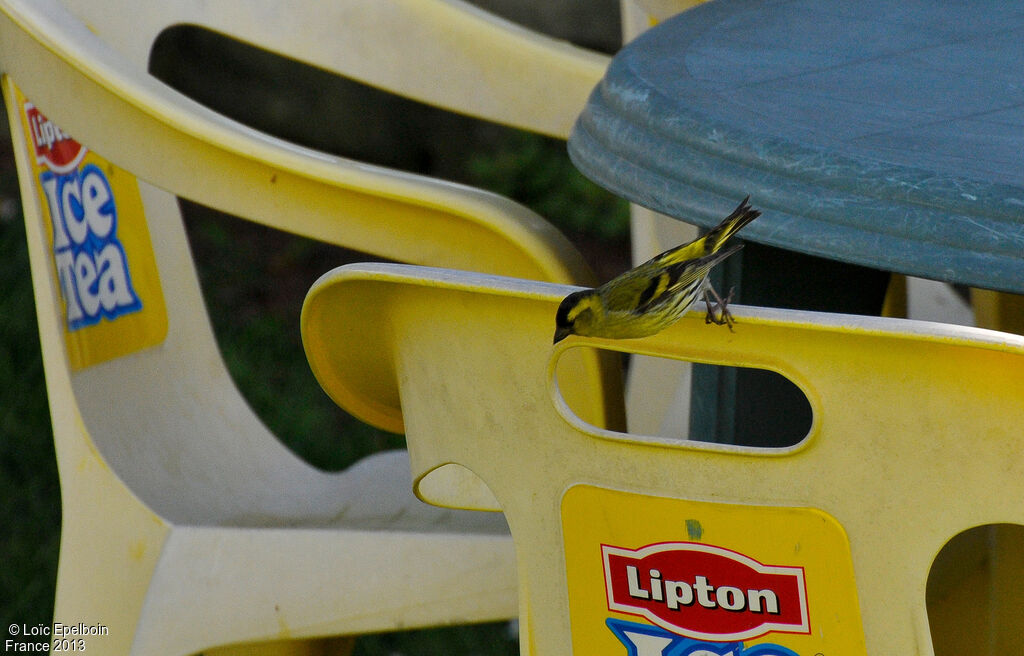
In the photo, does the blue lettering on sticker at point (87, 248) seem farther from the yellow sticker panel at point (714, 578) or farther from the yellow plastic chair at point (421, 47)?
the yellow sticker panel at point (714, 578)

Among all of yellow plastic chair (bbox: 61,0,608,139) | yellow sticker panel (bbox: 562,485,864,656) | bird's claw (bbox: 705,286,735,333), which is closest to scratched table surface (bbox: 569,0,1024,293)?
bird's claw (bbox: 705,286,735,333)

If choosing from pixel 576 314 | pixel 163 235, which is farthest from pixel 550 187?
pixel 576 314

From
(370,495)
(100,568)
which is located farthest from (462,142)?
(100,568)

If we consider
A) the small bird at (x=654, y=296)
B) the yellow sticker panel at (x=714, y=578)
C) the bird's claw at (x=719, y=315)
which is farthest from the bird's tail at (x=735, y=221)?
the yellow sticker panel at (x=714, y=578)

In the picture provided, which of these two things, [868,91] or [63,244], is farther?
[63,244]

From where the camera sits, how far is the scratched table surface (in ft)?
4.14

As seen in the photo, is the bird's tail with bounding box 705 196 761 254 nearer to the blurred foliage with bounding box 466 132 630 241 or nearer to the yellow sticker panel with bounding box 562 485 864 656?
the yellow sticker panel with bounding box 562 485 864 656

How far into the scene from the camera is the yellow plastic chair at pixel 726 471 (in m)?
1.04

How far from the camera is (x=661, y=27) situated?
2010 millimetres

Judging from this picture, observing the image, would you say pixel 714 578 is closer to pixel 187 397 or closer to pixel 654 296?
pixel 654 296

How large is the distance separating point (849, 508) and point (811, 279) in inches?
27.1

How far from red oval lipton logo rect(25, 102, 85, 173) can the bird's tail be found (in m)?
1.25

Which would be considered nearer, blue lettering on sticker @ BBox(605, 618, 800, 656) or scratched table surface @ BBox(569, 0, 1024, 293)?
blue lettering on sticker @ BBox(605, 618, 800, 656)

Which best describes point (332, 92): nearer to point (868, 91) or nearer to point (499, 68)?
point (499, 68)
